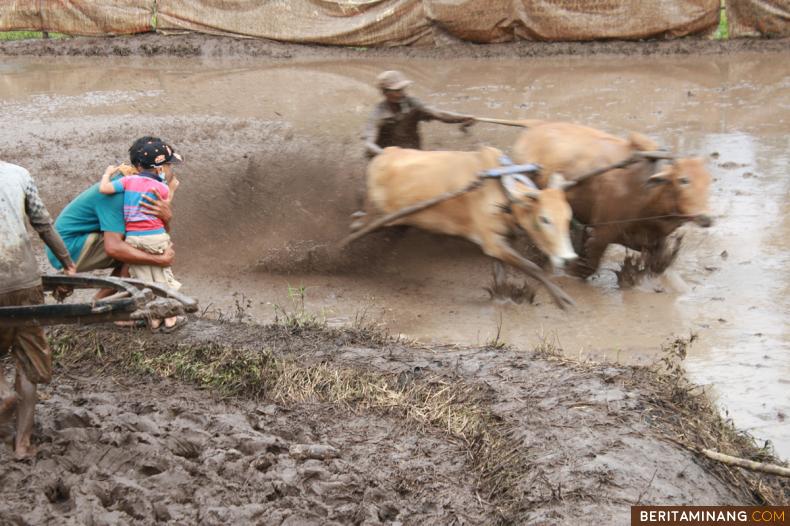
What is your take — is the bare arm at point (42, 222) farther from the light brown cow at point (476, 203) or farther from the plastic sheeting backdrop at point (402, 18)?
the plastic sheeting backdrop at point (402, 18)

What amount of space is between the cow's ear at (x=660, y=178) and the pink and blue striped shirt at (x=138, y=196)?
4.11 metres

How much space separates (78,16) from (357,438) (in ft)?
55.1

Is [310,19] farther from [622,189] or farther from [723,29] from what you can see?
[622,189]

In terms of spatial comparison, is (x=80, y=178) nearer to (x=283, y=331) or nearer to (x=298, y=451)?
(x=283, y=331)

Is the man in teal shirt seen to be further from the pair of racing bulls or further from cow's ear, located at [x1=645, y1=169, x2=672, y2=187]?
cow's ear, located at [x1=645, y1=169, x2=672, y2=187]

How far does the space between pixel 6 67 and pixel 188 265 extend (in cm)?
1088

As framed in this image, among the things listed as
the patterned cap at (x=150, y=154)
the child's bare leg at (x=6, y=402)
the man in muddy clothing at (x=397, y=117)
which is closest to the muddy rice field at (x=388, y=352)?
the child's bare leg at (x=6, y=402)

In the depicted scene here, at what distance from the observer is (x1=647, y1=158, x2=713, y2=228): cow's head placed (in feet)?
25.5

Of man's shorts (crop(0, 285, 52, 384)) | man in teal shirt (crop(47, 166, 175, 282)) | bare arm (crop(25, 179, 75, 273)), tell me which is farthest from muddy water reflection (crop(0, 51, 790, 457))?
man's shorts (crop(0, 285, 52, 384))

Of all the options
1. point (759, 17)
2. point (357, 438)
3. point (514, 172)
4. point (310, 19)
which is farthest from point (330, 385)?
point (759, 17)

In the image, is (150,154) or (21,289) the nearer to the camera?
(21,289)

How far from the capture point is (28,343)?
16.2ft

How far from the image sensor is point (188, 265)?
902 centimetres

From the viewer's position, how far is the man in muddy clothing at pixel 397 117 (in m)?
8.71
